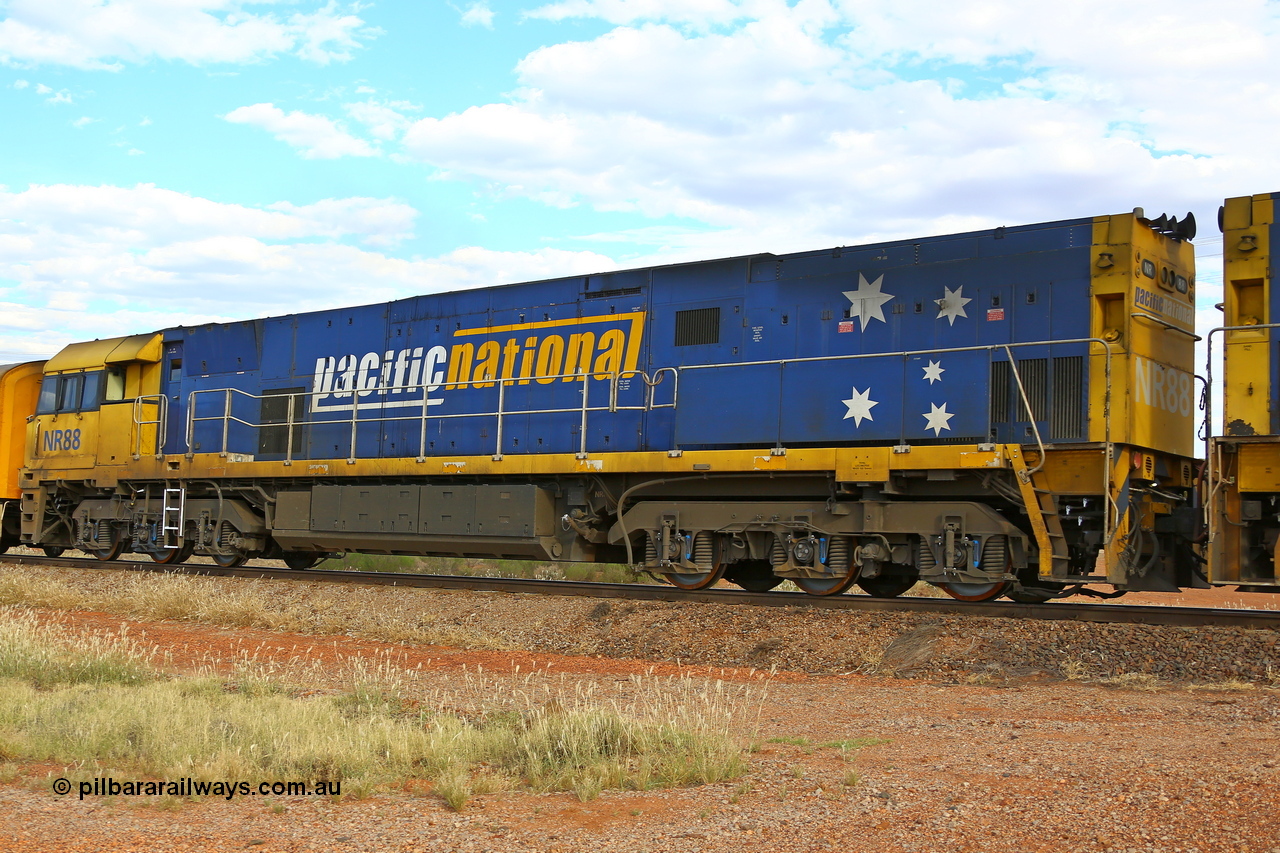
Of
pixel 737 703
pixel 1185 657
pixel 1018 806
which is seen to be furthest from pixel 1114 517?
pixel 1018 806

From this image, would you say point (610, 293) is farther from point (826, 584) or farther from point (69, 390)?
point (69, 390)

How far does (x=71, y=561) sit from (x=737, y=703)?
14.4 meters

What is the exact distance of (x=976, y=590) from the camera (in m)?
10.6

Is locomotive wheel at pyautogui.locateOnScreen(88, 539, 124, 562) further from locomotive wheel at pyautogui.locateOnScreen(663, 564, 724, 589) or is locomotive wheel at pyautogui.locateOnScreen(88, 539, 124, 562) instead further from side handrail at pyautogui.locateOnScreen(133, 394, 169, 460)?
locomotive wheel at pyautogui.locateOnScreen(663, 564, 724, 589)

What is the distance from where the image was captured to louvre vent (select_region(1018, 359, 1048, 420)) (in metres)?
10.4

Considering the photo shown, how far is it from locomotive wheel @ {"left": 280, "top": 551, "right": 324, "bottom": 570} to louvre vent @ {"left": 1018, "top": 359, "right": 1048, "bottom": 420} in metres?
11.8

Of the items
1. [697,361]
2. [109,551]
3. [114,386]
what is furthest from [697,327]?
[109,551]

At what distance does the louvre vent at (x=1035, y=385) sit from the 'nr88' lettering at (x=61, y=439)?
15.8m

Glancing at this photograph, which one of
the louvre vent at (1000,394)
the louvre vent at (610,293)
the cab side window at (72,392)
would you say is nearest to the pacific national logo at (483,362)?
the louvre vent at (610,293)

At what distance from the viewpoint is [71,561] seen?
17.8 m

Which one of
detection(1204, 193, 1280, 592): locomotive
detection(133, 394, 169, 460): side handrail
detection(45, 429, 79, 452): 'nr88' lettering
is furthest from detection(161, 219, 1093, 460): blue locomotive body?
detection(45, 429, 79, 452): 'nr88' lettering

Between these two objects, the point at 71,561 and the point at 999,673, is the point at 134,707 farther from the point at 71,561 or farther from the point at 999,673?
the point at 71,561

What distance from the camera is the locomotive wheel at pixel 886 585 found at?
12086 mm

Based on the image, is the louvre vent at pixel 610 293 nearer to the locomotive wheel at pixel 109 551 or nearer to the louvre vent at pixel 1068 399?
the louvre vent at pixel 1068 399
